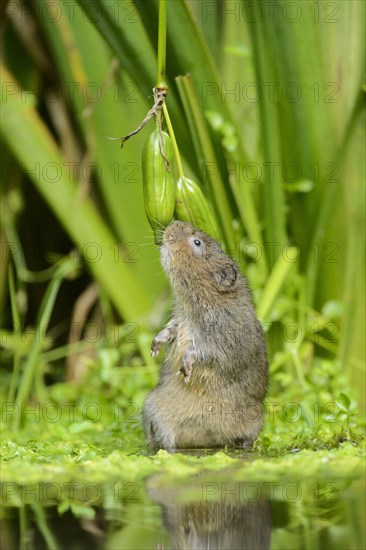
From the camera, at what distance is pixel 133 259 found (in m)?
A: 5.59

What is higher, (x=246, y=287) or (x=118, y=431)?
(x=246, y=287)

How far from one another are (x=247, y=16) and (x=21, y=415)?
2.10 m

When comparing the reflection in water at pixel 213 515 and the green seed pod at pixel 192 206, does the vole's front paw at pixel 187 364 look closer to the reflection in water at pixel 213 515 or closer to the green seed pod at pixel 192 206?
the green seed pod at pixel 192 206

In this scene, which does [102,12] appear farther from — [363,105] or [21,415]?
[21,415]

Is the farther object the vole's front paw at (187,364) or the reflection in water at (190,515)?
the vole's front paw at (187,364)

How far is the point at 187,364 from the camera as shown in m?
3.79

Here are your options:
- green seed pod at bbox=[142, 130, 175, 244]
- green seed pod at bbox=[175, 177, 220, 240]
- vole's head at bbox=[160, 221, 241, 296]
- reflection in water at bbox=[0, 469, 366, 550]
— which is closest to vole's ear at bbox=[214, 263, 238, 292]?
vole's head at bbox=[160, 221, 241, 296]

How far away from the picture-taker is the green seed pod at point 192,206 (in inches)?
144

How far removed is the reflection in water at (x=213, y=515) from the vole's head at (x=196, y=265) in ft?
3.46

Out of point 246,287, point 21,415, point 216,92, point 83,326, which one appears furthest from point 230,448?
point 83,326

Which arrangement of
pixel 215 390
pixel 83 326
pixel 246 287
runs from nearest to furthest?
pixel 215 390, pixel 246 287, pixel 83 326

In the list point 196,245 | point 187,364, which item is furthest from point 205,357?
point 196,245

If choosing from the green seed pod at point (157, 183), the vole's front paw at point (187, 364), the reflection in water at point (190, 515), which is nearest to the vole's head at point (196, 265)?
the vole's front paw at point (187, 364)

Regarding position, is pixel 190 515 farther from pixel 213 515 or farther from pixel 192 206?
pixel 192 206
